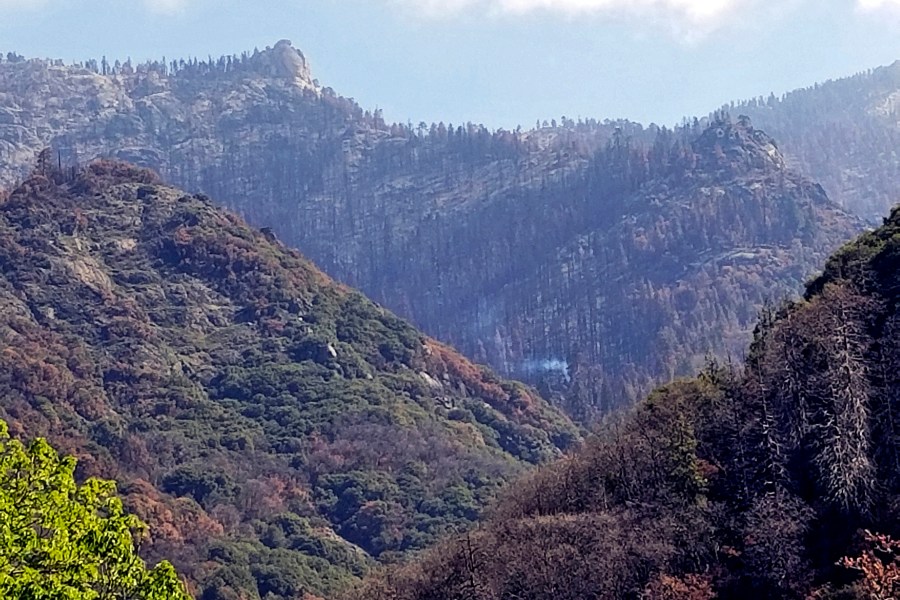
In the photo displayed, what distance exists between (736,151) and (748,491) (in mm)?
161082

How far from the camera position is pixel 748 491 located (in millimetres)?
37656

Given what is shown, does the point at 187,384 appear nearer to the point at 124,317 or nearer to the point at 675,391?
the point at 124,317

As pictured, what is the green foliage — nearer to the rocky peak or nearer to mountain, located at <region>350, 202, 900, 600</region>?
mountain, located at <region>350, 202, 900, 600</region>

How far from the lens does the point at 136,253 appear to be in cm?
12019

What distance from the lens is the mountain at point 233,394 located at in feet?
262

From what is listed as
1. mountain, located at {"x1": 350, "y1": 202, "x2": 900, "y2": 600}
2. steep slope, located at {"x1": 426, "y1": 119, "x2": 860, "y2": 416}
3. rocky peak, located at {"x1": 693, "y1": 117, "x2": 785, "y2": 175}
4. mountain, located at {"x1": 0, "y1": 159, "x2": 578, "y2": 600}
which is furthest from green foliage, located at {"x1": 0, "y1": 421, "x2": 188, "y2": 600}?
rocky peak, located at {"x1": 693, "y1": 117, "x2": 785, "y2": 175}

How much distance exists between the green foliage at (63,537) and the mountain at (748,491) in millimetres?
22904

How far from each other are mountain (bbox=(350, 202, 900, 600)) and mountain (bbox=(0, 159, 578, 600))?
104ft

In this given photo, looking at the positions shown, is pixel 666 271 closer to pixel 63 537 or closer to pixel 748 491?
pixel 748 491

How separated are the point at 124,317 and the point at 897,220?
255 feet

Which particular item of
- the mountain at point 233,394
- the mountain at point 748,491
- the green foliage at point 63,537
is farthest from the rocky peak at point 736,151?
the green foliage at point 63,537

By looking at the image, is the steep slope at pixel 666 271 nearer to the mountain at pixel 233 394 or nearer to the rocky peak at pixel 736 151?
the rocky peak at pixel 736 151

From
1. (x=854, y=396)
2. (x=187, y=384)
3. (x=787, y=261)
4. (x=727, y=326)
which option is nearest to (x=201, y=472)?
(x=187, y=384)

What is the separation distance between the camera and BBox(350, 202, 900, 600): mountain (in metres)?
34.2
